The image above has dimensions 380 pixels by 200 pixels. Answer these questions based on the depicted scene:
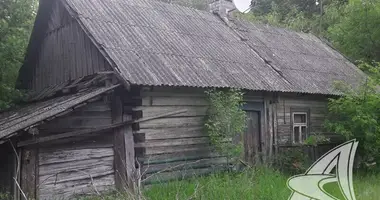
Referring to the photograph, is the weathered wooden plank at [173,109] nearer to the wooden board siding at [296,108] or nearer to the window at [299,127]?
the wooden board siding at [296,108]

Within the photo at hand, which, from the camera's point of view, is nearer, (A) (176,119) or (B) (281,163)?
(A) (176,119)

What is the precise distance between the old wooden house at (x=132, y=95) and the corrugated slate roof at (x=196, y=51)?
1.7 inches

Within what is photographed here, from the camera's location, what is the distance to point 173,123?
10016 mm

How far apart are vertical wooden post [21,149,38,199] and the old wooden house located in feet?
0.06

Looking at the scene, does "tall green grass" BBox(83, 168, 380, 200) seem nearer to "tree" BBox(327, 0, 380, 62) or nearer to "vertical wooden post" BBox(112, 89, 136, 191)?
"vertical wooden post" BBox(112, 89, 136, 191)

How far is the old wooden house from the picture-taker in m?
8.43

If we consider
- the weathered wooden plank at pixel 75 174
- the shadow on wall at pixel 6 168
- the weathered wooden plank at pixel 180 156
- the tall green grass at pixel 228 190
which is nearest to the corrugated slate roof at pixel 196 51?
the weathered wooden plank at pixel 180 156

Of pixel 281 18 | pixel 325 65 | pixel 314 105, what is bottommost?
pixel 314 105

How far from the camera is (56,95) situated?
11164 mm

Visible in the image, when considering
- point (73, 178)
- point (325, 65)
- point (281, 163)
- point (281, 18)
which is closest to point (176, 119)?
point (73, 178)

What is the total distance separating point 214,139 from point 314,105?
5110mm

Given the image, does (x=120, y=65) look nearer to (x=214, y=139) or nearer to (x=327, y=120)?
(x=214, y=139)

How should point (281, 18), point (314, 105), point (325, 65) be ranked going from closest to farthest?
point (314, 105)
point (325, 65)
point (281, 18)

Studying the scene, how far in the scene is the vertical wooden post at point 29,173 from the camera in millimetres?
7941
